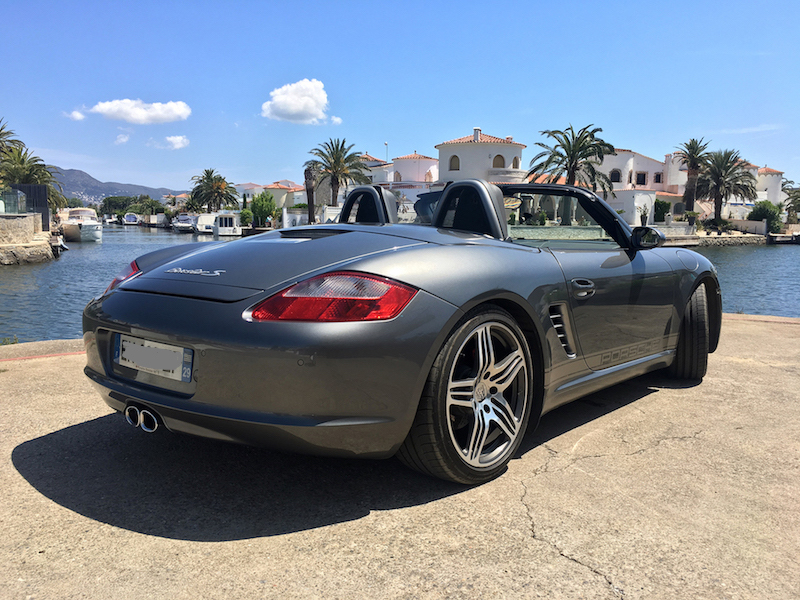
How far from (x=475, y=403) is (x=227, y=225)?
8845 centimetres

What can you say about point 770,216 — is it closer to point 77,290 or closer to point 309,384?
point 77,290

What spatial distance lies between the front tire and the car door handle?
0.47 meters

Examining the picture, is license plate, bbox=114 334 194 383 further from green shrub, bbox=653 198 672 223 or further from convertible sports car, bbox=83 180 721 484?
green shrub, bbox=653 198 672 223

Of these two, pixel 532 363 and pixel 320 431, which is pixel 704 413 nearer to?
pixel 532 363

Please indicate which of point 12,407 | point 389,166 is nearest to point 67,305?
point 12,407

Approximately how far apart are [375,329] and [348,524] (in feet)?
2.26

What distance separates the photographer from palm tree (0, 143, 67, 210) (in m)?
65.0

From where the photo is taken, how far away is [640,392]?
13.1 ft

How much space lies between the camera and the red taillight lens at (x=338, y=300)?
204cm

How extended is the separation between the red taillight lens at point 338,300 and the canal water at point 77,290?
789 centimetres

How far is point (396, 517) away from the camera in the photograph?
216 centimetres

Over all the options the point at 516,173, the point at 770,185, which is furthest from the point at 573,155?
the point at 770,185

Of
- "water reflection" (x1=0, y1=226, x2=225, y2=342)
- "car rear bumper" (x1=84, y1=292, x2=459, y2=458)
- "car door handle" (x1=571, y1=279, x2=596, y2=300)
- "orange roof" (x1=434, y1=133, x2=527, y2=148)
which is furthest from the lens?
"orange roof" (x1=434, y1=133, x2=527, y2=148)

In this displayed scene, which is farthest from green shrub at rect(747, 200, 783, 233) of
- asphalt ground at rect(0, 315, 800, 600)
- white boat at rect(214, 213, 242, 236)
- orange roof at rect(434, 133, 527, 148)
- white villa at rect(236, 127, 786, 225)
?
asphalt ground at rect(0, 315, 800, 600)
